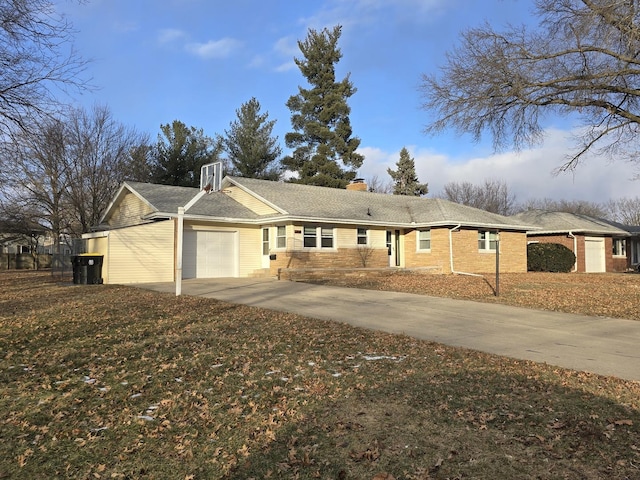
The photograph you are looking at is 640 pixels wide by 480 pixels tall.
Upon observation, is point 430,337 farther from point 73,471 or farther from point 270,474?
point 73,471

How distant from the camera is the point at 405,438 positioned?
13.0ft

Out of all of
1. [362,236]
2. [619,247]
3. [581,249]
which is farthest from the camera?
[619,247]

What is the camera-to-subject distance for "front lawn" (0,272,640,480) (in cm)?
352

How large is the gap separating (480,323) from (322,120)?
35.5m

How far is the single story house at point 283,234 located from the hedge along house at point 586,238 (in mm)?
3909

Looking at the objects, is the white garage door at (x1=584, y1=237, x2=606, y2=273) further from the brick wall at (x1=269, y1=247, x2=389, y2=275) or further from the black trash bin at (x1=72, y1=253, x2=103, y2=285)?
the black trash bin at (x1=72, y1=253, x2=103, y2=285)

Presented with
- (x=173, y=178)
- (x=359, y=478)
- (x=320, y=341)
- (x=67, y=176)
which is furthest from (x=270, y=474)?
(x=173, y=178)

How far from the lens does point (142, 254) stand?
18.6 metres

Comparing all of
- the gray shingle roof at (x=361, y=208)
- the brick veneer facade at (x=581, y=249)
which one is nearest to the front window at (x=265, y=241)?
the gray shingle roof at (x=361, y=208)

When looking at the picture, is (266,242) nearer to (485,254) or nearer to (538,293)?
(485,254)

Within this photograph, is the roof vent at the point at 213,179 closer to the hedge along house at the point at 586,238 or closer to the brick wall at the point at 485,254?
the brick wall at the point at 485,254

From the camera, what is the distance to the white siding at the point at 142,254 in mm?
17906

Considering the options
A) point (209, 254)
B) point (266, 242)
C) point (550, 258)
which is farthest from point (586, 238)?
point (209, 254)

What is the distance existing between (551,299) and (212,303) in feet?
30.7
